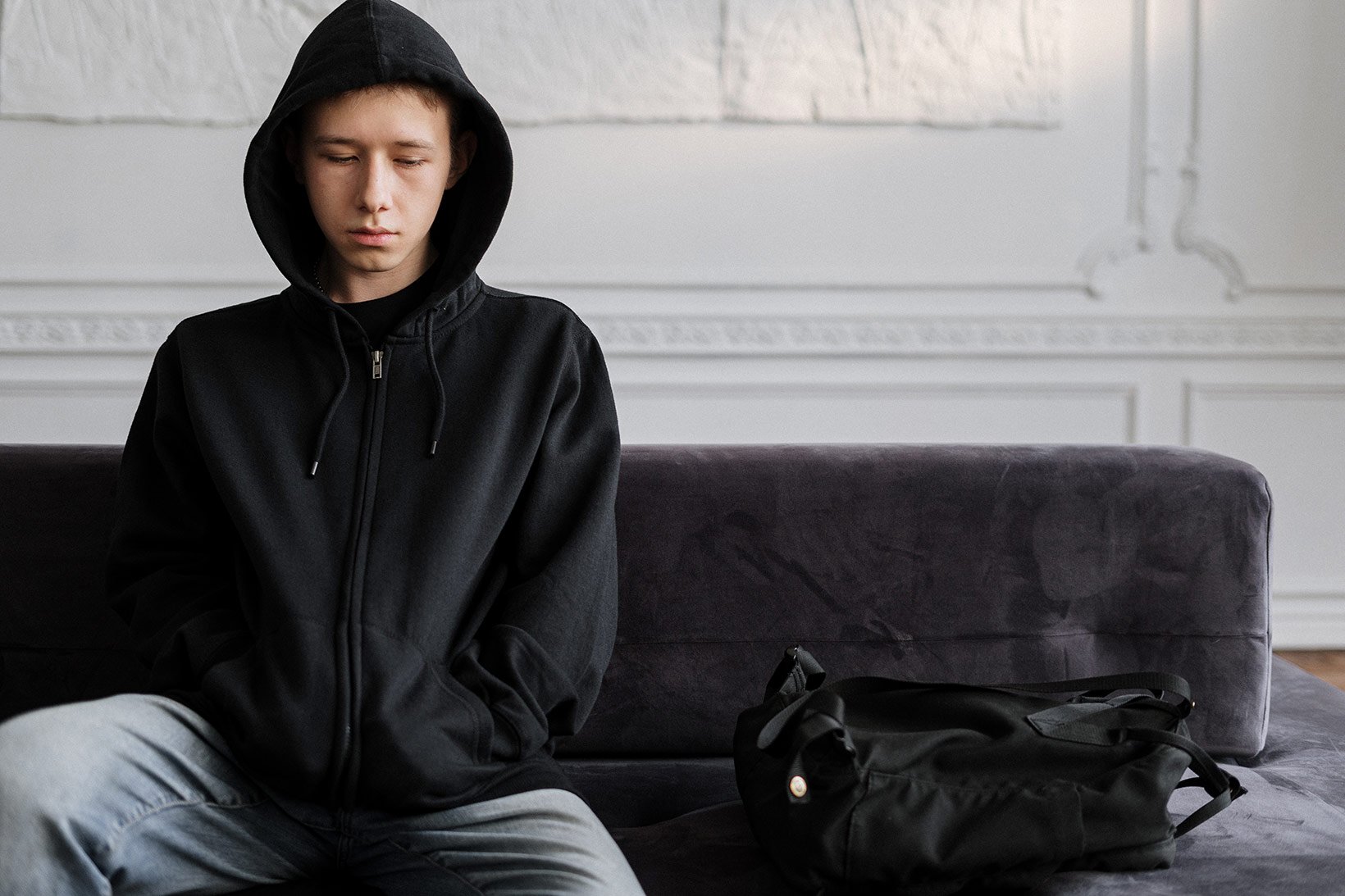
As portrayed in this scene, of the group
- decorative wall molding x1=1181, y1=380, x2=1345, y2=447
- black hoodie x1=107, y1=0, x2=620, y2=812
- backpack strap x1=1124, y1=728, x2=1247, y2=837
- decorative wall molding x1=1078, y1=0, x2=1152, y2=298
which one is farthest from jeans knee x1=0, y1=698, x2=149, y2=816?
decorative wall molding x1=1181, y1=380, x2=1345, y2=447

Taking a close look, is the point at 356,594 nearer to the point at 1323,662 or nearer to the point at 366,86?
the point at 366,86

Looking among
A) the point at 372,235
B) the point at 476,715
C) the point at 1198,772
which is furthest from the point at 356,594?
the point at 1198,772

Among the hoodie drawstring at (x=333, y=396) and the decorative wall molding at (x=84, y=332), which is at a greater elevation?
the hoodie drawstring at (x=333, y=396)

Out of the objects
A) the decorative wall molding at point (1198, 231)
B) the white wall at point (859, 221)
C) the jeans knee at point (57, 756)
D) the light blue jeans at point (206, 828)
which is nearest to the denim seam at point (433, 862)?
the light blue jeans at point (206, 828)

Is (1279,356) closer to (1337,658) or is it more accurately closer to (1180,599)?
(1337,658)

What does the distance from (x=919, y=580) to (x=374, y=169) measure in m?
0.89

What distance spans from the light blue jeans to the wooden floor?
272 centimetres

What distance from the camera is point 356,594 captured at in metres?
1.28

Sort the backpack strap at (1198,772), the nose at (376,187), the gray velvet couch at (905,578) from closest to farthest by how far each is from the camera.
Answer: the backpack strap at (1198,772), the nose at (376,187), the gray velvet couch at (905,578)

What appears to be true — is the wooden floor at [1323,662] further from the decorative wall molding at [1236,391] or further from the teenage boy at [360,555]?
the teenage boy at [360,555]

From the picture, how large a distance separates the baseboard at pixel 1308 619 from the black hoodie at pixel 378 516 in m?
2.80

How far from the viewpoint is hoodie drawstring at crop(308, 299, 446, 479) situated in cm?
135

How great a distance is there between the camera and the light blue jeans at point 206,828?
1057 millimetres

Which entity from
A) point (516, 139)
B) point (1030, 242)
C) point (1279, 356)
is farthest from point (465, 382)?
point (1279, 356)
